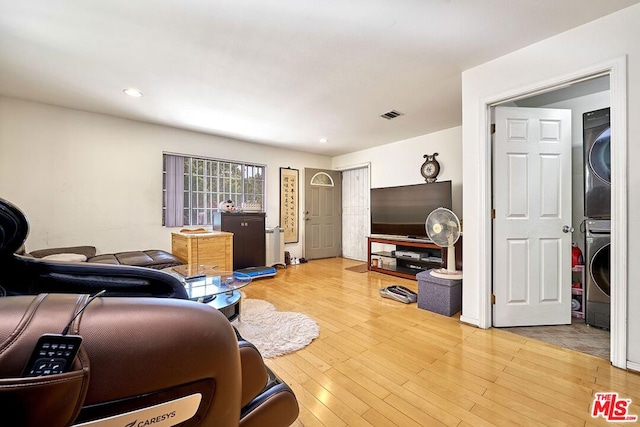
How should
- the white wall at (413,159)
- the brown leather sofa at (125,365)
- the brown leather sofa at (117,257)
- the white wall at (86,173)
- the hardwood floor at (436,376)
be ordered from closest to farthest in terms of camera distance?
the brown leather sofa at (125,365)
the hardwood floor at (436,376)
the brown leather sofa at (117,257)
the white wall at (86,173)
the white wall at (413,159)

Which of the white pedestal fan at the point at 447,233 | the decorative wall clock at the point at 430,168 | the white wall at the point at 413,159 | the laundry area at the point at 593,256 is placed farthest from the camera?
the decorative wall clock at the point at 430,168

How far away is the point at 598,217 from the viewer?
222 cm

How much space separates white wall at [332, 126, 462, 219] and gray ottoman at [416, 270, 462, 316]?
182cm

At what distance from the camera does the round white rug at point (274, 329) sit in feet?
6.35

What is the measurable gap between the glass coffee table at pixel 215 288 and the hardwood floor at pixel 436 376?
0.54m

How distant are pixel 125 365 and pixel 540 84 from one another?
2838 mm

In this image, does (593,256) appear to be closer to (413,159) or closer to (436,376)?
(436,376)

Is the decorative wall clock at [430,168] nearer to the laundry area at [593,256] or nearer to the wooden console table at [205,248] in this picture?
the laundry area at [593,256]

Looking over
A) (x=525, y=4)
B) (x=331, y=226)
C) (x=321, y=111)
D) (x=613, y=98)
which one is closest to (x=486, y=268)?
(x=613, y=98)

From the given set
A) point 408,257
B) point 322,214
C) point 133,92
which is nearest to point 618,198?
point 408,257

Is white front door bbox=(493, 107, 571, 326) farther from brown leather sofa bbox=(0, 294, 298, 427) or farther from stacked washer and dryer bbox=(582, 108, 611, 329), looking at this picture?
brown leather sofa bbox=(0, 294, 298, 427)

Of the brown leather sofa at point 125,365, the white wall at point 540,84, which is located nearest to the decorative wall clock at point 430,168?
the white wall at point 540,84

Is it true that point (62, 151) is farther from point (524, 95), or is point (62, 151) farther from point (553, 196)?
point (553, 196)

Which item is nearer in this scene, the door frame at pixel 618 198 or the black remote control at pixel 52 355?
the black remote control at pixel 52 355
